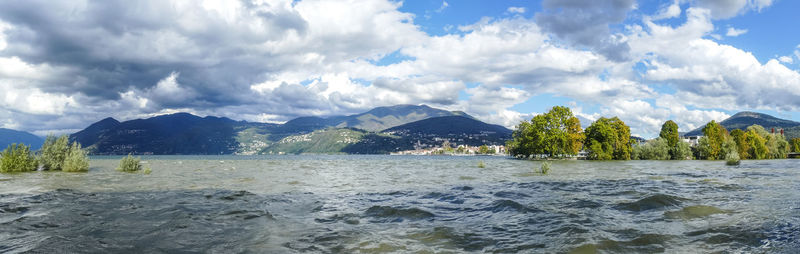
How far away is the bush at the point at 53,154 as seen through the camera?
37.8 meters

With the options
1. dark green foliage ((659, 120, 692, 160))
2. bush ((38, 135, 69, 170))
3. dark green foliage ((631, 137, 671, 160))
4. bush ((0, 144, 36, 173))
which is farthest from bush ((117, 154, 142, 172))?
dark green foliage ((659, 120, 692, 160))

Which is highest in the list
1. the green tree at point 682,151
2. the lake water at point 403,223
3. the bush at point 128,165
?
the green tree at point 682,151

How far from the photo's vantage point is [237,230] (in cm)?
1077

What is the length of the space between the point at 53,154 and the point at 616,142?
116 meters

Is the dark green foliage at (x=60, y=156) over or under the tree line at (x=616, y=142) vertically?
under

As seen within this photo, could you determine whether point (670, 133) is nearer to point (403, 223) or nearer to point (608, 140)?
point (608, 140)

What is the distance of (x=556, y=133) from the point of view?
102812 millimetres

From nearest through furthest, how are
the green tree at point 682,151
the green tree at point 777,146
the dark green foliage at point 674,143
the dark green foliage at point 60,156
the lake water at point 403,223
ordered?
the lake water at point 403,223, the dark green foliage at point 60,156, the green tree at point 682,151, the dark green foliage at point 674,143, the green tree at point 777,146

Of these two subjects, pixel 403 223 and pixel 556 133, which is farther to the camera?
pixel 556 133

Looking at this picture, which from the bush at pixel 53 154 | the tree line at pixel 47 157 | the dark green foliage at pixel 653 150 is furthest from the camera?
the dark green foliage at pixel 653 150

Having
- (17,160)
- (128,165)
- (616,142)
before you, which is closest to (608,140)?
(616,142)

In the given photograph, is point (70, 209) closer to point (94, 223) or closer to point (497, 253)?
point (94, 223)

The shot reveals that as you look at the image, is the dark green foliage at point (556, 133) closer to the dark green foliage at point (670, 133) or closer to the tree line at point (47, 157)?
the dark green foliage at point (670, 133)

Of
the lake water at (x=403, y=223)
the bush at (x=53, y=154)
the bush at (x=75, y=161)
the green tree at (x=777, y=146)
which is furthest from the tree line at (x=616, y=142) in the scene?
the bush at (x=53, y=154)
